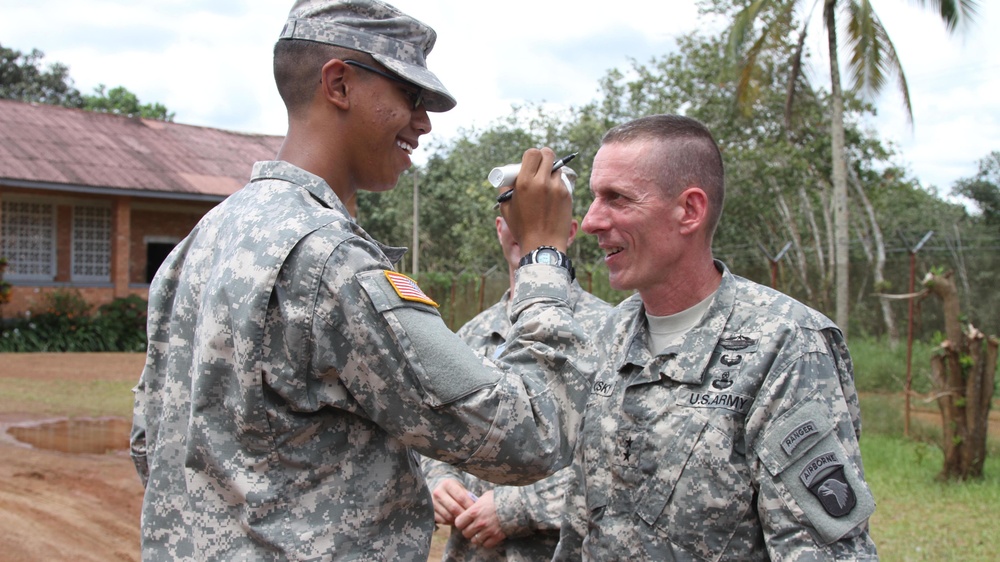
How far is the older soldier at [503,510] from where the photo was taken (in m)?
3.07

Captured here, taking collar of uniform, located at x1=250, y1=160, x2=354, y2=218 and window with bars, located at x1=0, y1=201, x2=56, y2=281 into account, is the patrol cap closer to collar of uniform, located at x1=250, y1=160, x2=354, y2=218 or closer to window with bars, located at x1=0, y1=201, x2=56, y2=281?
collar of uniform, located at x1=250, y1=160, x2=354, y2=218

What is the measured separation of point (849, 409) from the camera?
2.26 m

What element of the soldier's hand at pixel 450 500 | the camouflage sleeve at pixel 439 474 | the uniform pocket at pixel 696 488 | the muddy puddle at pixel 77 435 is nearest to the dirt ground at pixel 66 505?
the muddy puddle at pixel 77 435

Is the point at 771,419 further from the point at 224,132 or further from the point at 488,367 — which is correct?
the point at 224,132

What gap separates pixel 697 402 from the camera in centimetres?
225

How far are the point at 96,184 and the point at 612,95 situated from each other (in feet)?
37.6

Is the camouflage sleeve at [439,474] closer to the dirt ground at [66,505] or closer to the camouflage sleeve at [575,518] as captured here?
the camouflage sleeve at [575,518]

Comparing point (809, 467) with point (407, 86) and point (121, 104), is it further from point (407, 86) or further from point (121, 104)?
point (121, 104)

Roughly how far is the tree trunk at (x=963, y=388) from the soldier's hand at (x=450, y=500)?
5.79 metres

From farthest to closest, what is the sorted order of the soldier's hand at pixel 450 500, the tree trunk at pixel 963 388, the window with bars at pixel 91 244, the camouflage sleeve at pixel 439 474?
the window with bars at pixel 91 244 < the tree trunk at pixel 963 388 < the camouflage sleeve at pixel 439 474 < the soldier's hand at pixel 450 500

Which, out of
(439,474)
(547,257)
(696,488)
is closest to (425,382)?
(547,257)

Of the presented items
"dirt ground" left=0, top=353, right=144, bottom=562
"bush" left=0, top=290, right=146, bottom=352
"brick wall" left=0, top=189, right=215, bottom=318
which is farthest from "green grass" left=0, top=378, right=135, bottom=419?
"brick wall" left=0, top=189, right=215, bottom=318

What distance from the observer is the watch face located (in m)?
1.99

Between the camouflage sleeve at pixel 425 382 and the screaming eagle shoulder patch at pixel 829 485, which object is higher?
the camouflage sleeve at pixel 425 382
